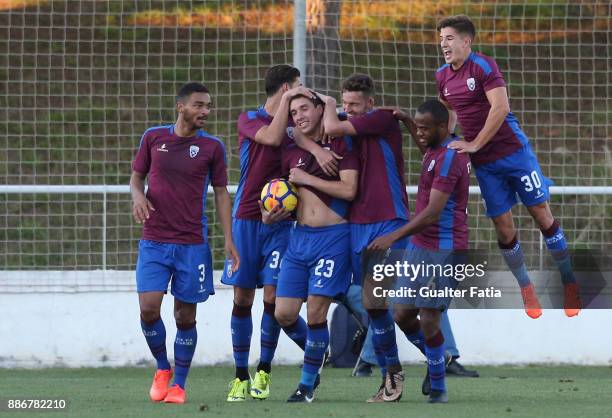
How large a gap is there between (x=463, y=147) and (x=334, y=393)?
7.09 ft

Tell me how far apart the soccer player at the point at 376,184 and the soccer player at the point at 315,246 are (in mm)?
80

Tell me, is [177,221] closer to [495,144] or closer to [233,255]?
[233,255]

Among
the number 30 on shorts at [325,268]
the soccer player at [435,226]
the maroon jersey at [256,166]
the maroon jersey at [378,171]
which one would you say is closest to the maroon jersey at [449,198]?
the soccer player at [435,226]

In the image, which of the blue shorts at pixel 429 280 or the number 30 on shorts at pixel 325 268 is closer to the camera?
the blue shorts at pixel 429 280

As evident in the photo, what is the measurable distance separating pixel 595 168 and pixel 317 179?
816cm

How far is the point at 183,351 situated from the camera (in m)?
9.41

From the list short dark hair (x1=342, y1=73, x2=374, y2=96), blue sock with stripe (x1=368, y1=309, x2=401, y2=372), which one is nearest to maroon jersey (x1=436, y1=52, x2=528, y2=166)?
short dark hair (x1=342, y1=73, x2=374, y2=96)

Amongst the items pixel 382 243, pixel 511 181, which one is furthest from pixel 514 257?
pixel 382 243

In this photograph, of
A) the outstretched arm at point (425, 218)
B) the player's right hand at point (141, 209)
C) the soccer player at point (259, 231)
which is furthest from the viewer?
the soccer player at point (259, 231)

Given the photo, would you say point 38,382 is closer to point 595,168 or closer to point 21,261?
point 21,261

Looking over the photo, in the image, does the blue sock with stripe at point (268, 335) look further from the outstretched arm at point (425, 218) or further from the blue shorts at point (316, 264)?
the outstretched arm at point (425, 218)

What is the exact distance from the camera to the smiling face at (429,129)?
8.78m

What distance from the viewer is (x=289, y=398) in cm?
909

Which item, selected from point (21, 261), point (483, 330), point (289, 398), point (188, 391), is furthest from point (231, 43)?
point (289, 398)
